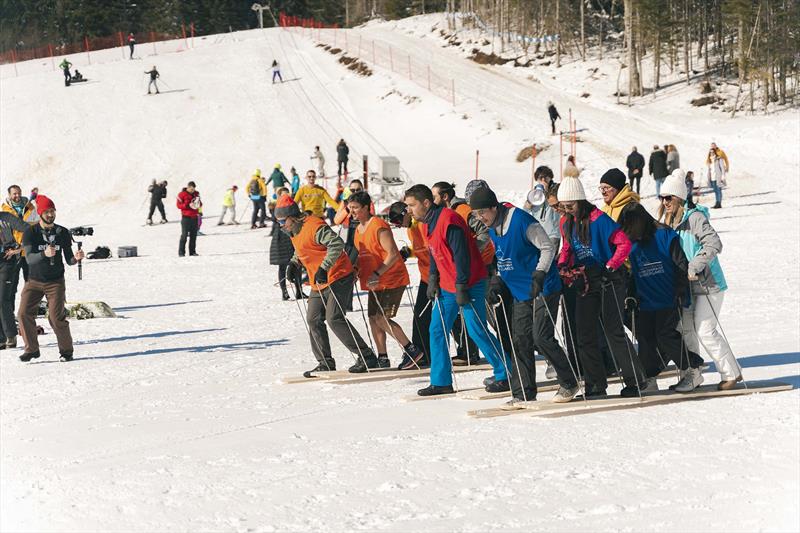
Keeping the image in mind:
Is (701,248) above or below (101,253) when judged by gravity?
above

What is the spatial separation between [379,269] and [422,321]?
0.83m

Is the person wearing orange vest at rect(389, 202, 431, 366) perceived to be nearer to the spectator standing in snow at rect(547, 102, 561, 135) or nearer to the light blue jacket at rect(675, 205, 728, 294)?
the light blue jacket at rect(675, 205, 728, 294)

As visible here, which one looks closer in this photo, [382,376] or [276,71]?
[382,376]

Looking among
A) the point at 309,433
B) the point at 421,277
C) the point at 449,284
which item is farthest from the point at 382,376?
the point at 309,433

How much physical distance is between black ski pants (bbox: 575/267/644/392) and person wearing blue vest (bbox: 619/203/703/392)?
26 cm

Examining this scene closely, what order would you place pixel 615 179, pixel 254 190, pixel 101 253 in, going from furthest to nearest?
1. pixel 254 190
2. pixel 101 253
3. pixel 615 179

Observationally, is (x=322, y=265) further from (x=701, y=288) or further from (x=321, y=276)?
(x=701, y=288)

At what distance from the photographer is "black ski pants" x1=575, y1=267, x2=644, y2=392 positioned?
316 inches

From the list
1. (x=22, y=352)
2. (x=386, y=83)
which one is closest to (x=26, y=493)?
(x=22, y=352)

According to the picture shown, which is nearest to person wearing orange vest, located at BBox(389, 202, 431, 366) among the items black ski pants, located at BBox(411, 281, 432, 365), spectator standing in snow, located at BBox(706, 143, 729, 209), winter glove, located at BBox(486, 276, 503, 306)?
black ski pants, located at BBox(411, 281, 432, 365)

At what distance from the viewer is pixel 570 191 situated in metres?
7.86

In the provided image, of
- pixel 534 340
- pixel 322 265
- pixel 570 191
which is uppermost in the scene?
pixel 570 191

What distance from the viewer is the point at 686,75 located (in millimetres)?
54844

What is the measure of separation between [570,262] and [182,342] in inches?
268
